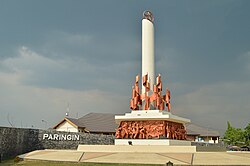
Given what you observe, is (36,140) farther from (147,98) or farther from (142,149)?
(142,149)

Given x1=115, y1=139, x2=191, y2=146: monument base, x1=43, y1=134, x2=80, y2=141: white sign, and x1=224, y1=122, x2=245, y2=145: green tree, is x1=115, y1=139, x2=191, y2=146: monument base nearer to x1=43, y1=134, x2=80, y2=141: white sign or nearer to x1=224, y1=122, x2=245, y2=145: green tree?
x1=43, y1=134, x2=80, y2=141: white sign

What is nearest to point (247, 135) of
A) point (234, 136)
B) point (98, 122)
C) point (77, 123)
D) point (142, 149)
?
point (234, 136)

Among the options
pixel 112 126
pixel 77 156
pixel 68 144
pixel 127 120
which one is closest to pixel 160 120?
pixel 127 120

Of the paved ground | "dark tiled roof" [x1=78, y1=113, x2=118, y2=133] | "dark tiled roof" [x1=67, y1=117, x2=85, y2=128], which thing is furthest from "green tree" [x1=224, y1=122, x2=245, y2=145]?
the paved ground

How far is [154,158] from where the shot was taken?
14070mm

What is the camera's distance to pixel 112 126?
120 feet

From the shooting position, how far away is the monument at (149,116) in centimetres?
1828

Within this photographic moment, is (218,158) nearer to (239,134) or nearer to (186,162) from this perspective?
(186,162)

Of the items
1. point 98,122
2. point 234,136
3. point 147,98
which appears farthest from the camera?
point 234,136

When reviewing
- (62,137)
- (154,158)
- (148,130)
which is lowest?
(154,158)

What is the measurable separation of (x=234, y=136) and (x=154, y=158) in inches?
1280

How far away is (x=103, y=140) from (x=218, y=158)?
14290 mm

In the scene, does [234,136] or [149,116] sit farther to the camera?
[234,136]

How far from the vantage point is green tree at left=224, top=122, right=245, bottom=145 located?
41.6 meters
